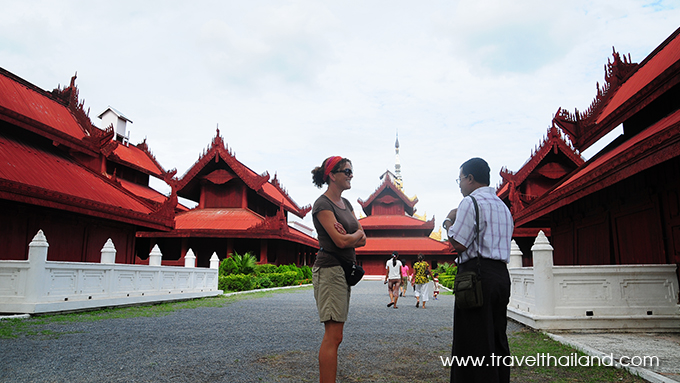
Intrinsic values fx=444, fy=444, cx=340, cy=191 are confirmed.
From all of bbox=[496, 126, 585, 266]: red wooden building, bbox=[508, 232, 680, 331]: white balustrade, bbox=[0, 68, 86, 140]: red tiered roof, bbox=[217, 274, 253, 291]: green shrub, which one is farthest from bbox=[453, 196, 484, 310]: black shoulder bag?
bbox=[496, 126, 585, 266]: red wooden building

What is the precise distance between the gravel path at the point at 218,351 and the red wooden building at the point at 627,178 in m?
2.88

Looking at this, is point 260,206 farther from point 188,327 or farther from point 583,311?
point 583,311

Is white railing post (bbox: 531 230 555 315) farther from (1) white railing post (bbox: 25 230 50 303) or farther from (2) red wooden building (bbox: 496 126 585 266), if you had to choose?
(2) red wooden building (bbox: 496 126 585 266)

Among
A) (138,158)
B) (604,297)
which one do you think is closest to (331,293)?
(604,297)

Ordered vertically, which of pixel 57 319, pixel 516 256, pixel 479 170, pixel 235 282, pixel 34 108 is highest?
pixel 34 108

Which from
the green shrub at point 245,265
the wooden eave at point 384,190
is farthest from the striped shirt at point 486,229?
the wooden eave at point 384,190

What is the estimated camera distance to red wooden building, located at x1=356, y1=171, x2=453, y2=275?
37562mm

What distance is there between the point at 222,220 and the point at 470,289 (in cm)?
2345

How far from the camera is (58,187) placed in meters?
11.6

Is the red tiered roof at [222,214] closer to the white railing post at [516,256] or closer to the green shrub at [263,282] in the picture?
the green shrub at [263,282]

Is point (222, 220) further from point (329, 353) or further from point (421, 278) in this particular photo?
point (329, 353)

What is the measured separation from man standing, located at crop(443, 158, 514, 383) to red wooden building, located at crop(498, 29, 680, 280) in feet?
12.9

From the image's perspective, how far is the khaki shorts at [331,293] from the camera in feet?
9.90

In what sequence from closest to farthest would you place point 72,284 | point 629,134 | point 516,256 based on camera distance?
point 72,284, point 516,256, point 629,134
